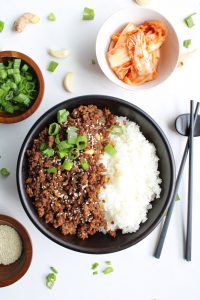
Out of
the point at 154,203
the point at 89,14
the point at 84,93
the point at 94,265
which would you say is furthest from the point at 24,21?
the point at 94,265

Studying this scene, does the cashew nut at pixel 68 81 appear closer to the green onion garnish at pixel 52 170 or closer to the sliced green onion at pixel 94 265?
the green onion garnish at pixel 52 170

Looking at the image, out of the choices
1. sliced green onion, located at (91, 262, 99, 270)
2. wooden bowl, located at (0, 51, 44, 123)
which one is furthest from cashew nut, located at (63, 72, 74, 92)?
sliced green onion, located at (91, 262, 99, 270)

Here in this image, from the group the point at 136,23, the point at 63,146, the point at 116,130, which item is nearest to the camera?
the point at 63,146

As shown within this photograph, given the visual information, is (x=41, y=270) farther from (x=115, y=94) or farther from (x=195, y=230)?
(x=115, y=94)

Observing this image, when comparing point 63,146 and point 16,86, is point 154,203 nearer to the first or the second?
point 63,146

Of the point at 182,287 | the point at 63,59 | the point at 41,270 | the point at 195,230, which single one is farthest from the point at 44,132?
the point at 182,287

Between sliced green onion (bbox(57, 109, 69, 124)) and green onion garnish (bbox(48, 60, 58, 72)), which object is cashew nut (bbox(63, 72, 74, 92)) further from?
sliced green onion (bbox(57, 109, 69, 124))
